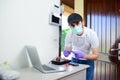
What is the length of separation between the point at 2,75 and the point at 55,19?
1032 mm

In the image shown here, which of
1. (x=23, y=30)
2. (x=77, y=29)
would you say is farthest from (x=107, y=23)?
(x=23, y=30)

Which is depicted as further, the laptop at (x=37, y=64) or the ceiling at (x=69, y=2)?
the ceiling at (x=69, y=2)

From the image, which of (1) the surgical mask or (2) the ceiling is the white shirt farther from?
(2) the ceiling

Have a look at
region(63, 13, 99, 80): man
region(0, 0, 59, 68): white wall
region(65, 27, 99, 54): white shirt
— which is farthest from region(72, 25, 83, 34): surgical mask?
region(0, 0, 59, 68): white wall

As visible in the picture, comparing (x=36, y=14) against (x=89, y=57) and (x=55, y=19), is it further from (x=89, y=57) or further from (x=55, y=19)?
(x=89, y=57)

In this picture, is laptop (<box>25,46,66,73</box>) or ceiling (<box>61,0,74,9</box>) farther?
ceiling (<box>61,0,74,9</box>)

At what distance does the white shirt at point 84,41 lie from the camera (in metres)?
2.00

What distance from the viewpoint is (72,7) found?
342cm

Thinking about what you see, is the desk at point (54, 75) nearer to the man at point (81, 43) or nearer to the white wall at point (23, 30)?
the white wall at point (23, 30)

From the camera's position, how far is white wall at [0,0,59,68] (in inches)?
52.0

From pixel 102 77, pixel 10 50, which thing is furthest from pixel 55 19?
pixel 102 77

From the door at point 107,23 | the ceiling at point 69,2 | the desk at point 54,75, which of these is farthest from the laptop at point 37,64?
the ceiling at point 69,2

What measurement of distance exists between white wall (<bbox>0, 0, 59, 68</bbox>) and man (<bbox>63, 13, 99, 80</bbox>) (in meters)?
0.27

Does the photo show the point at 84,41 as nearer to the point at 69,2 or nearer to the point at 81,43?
the point at 81,43
